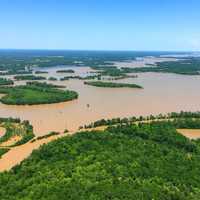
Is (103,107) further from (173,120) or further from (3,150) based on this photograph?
(3,150)

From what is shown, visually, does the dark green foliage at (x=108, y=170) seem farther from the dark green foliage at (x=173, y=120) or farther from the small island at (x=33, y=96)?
the small island at (x=33, y=96)

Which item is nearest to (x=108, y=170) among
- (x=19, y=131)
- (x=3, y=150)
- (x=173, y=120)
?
(x=3, y=150)

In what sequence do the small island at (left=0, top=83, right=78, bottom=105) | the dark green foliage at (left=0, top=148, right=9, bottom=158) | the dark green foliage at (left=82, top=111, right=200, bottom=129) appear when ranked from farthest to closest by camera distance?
the small island at (left=0, top=83, right=78, bottom=105) → the dark green foliage at (left=82, top=111, right=200, bottom=129) → the dark green foliage at (left=0, top=148, right=9, bottom=158)

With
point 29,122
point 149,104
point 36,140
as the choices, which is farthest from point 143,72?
point 36,140

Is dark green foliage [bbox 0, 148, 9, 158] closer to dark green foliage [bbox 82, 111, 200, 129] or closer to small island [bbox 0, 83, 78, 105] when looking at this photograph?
dark green foliage [bbox 82, 111, 200, 129]

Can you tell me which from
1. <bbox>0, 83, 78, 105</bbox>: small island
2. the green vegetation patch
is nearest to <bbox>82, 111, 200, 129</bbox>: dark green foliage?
the green vegetation patch

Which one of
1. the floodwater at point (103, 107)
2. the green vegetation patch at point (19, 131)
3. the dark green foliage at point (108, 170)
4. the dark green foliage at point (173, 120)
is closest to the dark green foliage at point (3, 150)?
the green vegetation patch at point (19, 131)

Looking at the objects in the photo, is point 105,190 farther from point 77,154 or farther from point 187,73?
point 187,73
